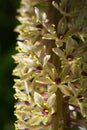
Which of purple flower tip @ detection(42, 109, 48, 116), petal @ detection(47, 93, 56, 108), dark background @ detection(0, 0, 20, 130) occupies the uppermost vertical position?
dark background @ detection(0, 0, 20, 130)

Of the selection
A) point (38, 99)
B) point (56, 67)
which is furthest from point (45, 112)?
point (56, 67)

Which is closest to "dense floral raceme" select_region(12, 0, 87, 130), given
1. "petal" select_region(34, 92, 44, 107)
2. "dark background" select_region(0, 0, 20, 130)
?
"petal" select_region(34, 92, 44, 107)

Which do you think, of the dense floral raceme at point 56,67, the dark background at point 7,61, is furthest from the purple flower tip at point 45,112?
the dark background at point 7,61

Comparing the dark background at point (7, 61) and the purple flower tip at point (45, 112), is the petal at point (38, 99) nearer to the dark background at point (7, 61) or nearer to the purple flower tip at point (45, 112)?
the purple flower tip at point (45, 112)

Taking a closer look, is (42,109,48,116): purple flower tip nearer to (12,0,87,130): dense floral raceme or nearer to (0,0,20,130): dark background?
(12,0,87,130): dense floral raceme

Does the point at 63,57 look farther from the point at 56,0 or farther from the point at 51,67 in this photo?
the point at 56,0

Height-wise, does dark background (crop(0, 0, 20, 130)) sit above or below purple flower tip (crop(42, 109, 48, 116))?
above
